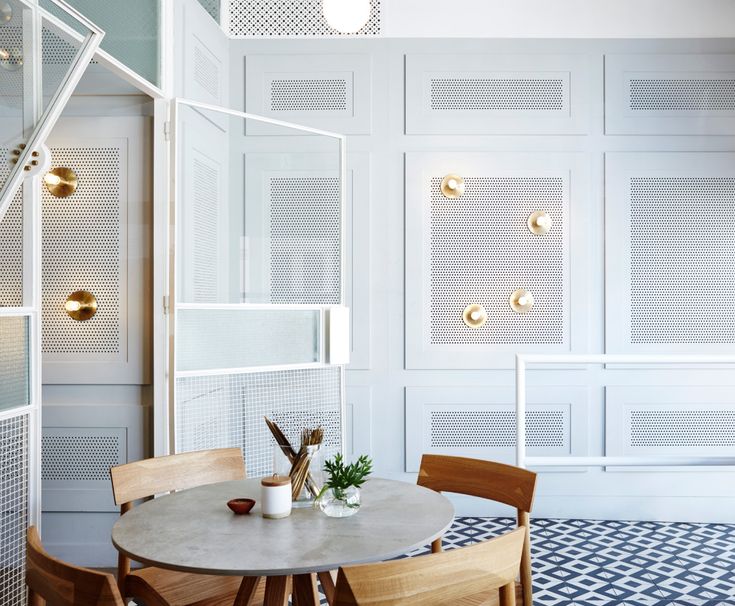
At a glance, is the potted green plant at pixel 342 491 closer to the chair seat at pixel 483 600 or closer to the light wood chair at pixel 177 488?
the light wood chair at pixel 177 488

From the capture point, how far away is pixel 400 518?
68.1 inches

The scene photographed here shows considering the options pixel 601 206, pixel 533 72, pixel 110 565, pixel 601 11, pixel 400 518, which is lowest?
pixel 110 565

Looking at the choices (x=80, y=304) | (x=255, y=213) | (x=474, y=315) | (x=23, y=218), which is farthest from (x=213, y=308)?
(x=474, y=315)

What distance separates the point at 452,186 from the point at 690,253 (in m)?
1.49

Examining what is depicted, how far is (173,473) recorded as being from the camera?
2.28 meters

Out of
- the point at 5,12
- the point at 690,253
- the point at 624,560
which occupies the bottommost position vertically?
the point at 624,560

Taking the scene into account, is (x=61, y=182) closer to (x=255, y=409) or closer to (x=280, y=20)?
(x=255, y=409)

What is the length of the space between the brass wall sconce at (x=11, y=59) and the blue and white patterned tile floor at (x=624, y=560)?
8.75ft

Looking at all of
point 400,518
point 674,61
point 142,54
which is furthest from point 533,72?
point 400,518

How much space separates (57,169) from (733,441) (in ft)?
13.3

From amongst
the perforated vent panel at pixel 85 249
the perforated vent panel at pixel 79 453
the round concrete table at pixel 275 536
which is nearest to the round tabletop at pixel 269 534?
the round concrete table at pixel 275 536

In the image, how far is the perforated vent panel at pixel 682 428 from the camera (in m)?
4.00

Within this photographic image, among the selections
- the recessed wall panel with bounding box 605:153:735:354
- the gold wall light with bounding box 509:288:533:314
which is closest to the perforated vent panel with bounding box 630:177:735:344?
the recessed wall panel with bounding box 605:153:735:354

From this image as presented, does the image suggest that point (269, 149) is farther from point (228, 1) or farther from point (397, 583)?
point (397, 583)
